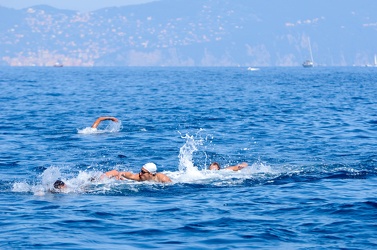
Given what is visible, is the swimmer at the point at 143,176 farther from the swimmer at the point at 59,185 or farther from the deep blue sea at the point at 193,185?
the swimmer at the point at 59,185

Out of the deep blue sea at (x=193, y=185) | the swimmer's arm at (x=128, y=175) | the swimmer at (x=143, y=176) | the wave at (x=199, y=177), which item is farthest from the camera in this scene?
the swimmer's arm at (x=128, y=175)

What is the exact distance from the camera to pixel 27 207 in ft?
64.7

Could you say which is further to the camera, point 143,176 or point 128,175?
point 128,175

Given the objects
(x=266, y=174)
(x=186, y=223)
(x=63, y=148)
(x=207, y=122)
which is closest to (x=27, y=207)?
(x=186, y=223)

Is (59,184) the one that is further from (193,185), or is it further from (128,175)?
(193,185)

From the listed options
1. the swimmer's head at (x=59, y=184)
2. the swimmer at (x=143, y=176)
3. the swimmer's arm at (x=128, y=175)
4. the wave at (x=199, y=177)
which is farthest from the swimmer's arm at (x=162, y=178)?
the swimmer's head at (x=59, y=184)

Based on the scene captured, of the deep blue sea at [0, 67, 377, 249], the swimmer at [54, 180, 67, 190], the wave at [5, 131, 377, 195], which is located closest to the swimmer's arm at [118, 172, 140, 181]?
the wave at [5, 131, 377, 195]

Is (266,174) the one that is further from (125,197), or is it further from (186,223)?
(186,223)

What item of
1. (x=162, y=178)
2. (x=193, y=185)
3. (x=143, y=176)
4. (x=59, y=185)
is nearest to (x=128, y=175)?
(x=143, y=176)

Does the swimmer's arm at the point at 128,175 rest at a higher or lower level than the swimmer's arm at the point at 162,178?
higher

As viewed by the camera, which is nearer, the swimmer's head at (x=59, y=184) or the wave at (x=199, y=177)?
the swimmer's head at (x=59, y=184)

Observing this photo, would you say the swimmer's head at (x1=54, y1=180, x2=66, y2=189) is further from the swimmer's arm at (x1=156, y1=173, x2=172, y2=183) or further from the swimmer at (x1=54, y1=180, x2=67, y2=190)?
the swimmer's arm at (x1=156, y1=173, x2=172, y2=183)

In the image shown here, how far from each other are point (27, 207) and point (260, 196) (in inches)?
228

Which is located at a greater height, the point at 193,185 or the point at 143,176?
the point at 143,176
